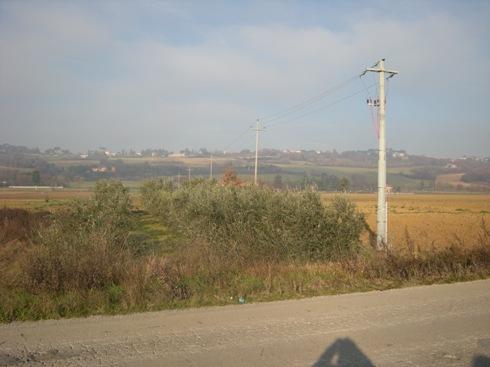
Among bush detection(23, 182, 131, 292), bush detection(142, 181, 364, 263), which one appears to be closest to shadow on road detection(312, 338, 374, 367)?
bush detection(23, 182, 131, 292)

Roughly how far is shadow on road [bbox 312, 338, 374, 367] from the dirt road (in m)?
0.01

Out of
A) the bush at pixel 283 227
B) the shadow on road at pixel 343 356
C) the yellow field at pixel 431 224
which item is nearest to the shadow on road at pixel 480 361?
the shadow on road at pixel 343 356

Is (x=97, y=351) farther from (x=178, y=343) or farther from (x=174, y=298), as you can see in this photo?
(x=174, y=298)

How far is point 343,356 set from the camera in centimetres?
574

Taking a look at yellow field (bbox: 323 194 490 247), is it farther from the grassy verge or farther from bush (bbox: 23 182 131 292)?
bush (bbox: 23 182 131 292)

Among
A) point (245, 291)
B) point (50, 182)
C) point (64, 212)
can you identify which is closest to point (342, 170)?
point (50, 182)

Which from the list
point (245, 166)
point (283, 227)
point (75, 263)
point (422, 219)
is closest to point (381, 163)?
point (283, 227)

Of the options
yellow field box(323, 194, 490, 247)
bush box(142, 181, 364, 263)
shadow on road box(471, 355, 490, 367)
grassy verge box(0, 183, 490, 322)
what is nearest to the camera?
shadow on road box(471, 355, 490, 367)

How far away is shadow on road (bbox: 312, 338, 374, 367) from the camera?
5.50 metres

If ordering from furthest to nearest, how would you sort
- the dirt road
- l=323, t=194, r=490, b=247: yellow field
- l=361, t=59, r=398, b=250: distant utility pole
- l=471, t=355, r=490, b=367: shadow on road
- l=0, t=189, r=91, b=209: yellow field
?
l=0, t=189, r=91, b=209: yellow field < l=323, t=194, r=490, b=247: yellow field < l=361, t=59, r=398, b=250: distant utility pole < the dirt road < l=471, t=355, r=490, b=367: shadow on road

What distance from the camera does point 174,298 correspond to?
28.8 ft

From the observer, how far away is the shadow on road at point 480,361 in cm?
548

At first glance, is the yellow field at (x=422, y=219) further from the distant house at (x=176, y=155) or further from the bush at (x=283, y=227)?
the distant house at (x=176, y=155)

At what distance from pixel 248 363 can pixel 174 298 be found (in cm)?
357
